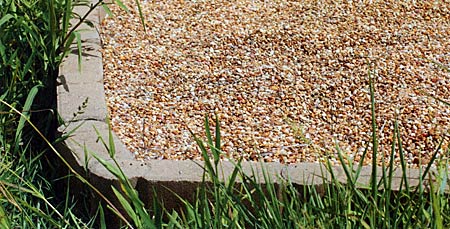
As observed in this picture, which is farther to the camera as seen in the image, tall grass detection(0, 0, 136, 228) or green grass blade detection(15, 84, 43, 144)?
tall grass detection(0, 0, 136, 228)

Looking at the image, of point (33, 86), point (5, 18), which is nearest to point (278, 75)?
point (33, 86)

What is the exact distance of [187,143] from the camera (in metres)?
3.29

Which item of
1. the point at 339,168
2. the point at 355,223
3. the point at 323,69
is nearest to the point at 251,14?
the point at 323,69

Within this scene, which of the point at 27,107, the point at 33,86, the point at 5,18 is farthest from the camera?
the point at 33,86

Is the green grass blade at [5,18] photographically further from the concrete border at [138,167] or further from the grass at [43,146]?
the concrete border at [138,167]

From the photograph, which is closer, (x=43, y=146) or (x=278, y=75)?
(x=43, y=146)

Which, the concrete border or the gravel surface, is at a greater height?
the gravel surface

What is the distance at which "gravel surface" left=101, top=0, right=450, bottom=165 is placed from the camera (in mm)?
3301

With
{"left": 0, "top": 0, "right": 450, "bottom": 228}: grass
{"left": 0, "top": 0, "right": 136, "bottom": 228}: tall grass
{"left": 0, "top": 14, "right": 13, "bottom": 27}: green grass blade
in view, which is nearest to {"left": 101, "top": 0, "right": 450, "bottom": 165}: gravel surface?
{"left": 0, "top": 0, "right": 450, "bottom": 228}: grass

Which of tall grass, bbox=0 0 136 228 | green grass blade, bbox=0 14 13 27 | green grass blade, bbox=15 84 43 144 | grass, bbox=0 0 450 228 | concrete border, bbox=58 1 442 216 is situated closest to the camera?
grass, bbox=0 0 450 228

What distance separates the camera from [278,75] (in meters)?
3.75

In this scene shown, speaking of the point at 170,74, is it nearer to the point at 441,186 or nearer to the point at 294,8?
the point at 294,8

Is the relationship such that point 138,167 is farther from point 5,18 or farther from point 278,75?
point 278,75

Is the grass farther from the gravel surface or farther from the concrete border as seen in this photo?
the gravel surface
